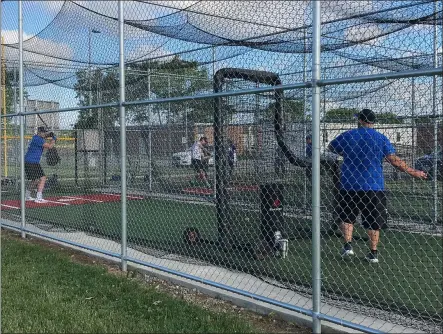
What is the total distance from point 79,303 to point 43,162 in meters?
6.55

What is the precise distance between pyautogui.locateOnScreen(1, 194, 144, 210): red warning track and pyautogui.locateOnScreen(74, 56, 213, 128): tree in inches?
60.7

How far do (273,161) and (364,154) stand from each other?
4.17 feet

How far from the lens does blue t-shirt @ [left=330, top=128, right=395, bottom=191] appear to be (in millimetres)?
5539

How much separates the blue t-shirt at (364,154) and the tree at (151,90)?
1864mm

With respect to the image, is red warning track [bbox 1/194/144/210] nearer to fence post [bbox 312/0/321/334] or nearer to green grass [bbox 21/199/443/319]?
green grass [bbox 21/199/443/319]

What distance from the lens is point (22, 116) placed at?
7.49 metres

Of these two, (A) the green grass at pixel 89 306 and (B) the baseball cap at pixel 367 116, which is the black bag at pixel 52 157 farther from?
(B) the baseball cap at pixel 367 116

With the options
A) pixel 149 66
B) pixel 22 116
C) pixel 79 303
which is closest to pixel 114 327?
pixel 79 303

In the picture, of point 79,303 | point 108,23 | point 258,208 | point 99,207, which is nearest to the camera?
Answer: point 79,303

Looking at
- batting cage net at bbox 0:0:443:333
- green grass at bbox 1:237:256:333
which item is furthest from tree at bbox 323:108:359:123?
green grass at bbox 1:237:256:333

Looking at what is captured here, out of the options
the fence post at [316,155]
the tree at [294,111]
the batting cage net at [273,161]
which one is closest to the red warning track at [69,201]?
the batting cage net at [273,161]

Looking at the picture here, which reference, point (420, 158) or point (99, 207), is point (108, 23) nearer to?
point (99, 207)

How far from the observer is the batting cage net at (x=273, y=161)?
16.2 ft

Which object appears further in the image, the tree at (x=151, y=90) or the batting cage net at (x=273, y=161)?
the tree at (x=151, y=90)
